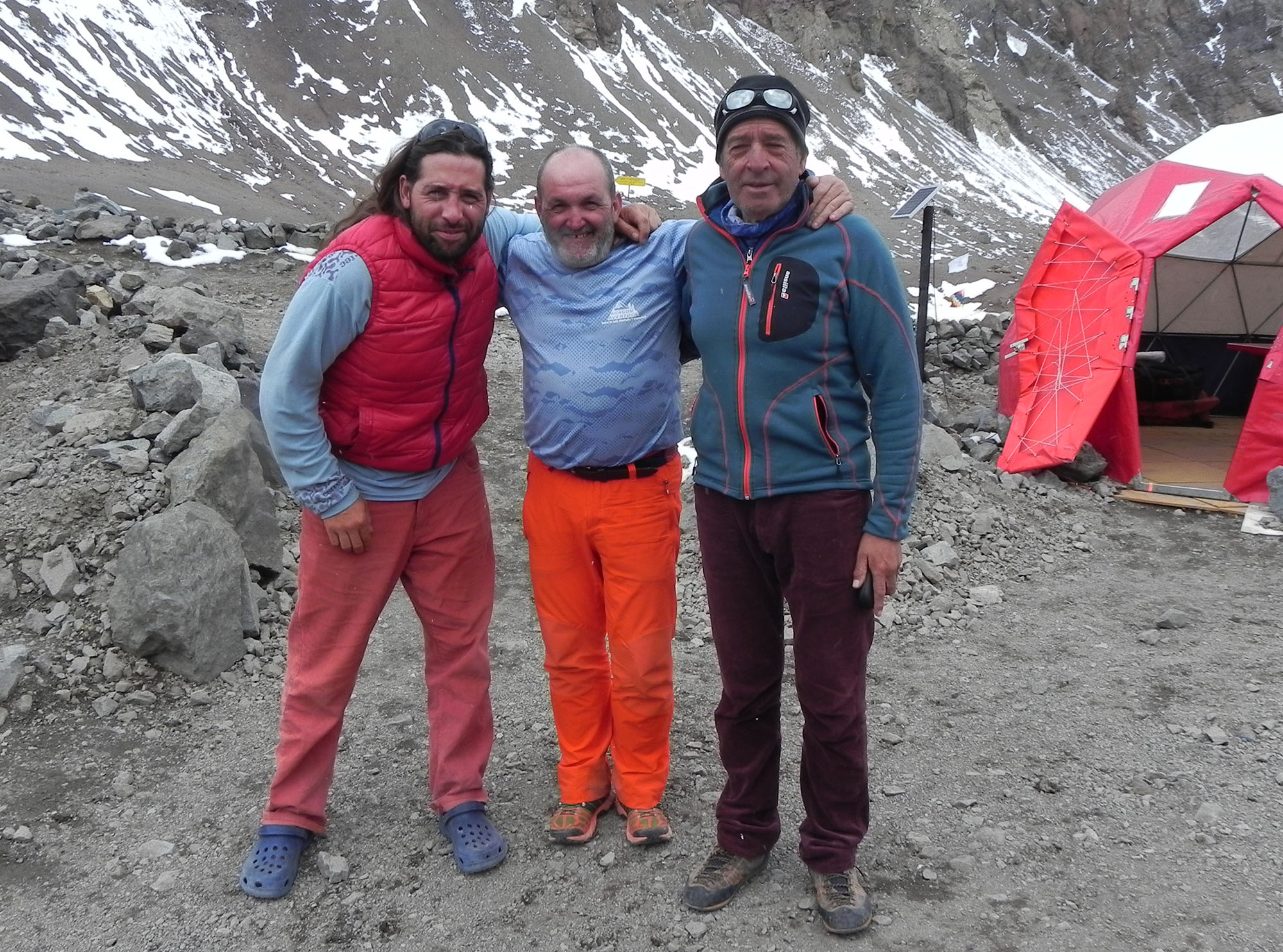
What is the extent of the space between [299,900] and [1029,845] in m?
2.17

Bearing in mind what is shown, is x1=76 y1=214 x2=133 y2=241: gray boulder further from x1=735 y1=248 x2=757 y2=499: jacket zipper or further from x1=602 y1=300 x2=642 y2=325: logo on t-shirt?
x1=735 y1=248 x2=757 y2=499: jacket zipper

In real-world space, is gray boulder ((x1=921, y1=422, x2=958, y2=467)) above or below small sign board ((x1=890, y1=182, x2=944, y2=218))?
below

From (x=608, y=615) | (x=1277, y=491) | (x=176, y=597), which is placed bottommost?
(x=176, y=597)

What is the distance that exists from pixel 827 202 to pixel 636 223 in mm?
609

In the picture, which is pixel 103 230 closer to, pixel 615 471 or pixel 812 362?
pixel 615 471

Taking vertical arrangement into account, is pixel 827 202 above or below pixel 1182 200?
below

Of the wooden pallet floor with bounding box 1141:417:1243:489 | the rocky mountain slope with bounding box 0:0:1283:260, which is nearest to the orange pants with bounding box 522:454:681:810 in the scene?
the wooden pallet floor with bounding box 1141:417:1243:489

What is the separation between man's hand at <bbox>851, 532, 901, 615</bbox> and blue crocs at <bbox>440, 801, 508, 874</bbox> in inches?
55.2

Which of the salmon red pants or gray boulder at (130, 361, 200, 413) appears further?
gray boulder at (130, 361, 200, 413)

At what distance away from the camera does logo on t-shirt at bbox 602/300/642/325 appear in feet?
9.16

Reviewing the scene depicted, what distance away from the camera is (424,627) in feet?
10.3

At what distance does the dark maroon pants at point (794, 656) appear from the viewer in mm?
2531

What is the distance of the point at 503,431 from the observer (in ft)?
24.4

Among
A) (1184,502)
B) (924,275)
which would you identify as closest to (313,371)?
(1184,502)
